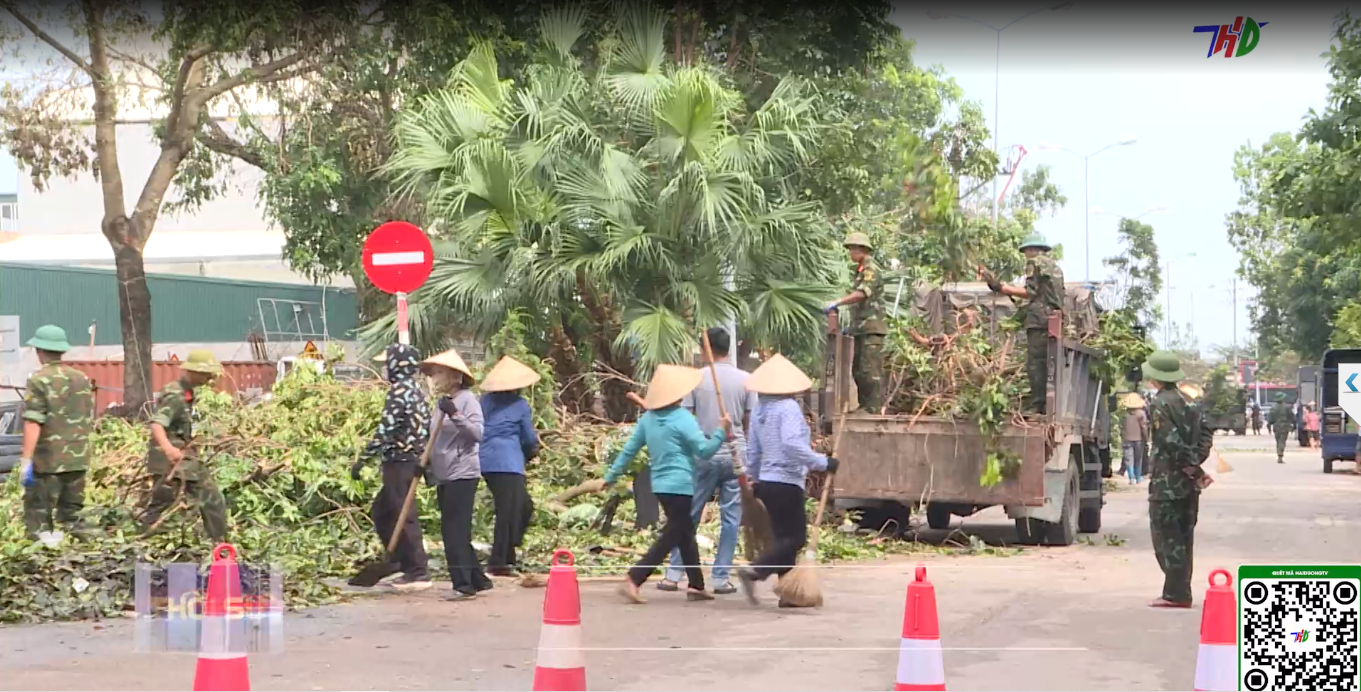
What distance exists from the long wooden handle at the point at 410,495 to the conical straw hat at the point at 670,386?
141 centimetres

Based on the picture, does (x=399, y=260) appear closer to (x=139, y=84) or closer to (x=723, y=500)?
(x=723, y=500)

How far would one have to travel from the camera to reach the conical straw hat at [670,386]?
10.7 m

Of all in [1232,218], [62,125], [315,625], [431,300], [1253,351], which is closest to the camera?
[315,625]

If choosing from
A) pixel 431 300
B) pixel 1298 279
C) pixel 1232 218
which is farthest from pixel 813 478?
pixel 1232 218

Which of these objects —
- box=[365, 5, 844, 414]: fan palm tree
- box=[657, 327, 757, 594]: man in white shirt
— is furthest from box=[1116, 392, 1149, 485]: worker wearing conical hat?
box=[657, 327, 757, 594]: man in white shirt

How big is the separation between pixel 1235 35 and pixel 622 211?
35.2 feet

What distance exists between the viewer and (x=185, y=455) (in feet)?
36.1

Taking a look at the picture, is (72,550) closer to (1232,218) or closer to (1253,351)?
(1232,218)

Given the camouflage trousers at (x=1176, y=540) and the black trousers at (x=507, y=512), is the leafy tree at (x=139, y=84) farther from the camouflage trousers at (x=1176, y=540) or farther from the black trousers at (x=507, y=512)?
the camouflage trousers at (x=1176, y=540)

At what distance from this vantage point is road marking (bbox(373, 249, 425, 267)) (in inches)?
474

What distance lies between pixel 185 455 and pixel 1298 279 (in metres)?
48.8

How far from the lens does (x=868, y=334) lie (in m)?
14.7

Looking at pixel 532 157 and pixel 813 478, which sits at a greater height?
pixel 532 157

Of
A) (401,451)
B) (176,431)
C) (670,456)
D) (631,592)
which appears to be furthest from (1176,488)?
(176,431)
